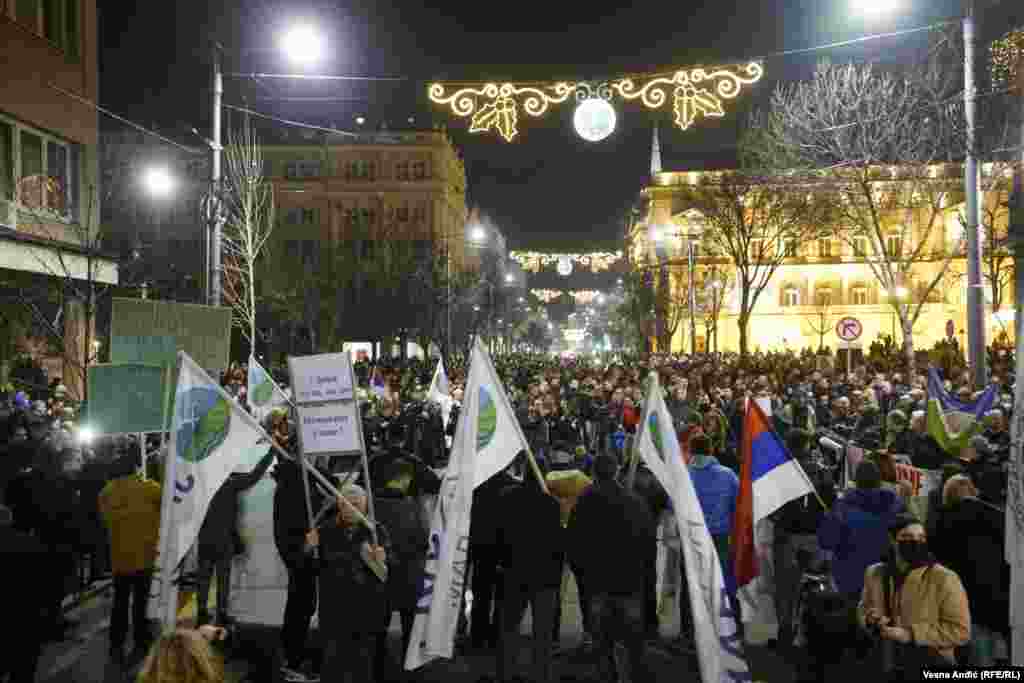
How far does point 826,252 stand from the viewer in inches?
3238

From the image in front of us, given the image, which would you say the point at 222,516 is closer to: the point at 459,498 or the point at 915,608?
the point at 459,498

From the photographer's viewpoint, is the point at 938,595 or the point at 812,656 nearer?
the point at 938,595

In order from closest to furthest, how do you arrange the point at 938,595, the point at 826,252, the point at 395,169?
1. the point at 938,595
2. the point at 826,252
3. the point at 395,169

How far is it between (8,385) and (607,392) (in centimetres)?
1309

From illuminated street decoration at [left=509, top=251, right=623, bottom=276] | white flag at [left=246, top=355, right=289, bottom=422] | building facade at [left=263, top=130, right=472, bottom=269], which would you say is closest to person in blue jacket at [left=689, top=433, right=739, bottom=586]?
white flag at [left=246, top=355, right=289, bottom=422]

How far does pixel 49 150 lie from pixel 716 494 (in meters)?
19.8

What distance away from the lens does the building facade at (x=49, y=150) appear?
63.4ft

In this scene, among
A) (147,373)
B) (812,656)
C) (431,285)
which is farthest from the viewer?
(431,285)

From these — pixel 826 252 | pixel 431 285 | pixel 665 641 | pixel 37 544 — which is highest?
pixel 826 252

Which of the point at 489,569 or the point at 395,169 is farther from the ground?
the point at 395,169

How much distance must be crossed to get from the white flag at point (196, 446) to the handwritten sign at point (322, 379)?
0.60 m

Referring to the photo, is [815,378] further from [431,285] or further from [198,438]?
[431,285]

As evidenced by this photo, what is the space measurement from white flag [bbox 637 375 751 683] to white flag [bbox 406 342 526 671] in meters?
0.99

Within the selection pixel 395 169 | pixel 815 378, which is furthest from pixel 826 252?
pixel 815 378
